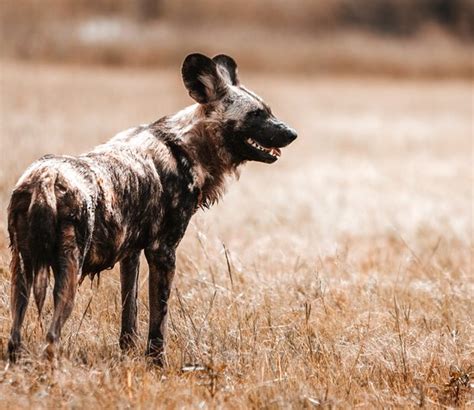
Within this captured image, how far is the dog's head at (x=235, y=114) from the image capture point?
529cm

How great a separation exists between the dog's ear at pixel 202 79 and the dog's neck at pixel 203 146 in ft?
0.31

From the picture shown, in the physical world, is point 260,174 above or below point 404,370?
above

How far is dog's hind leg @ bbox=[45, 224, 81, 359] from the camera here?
4.16 meters

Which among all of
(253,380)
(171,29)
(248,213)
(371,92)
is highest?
(171,29)

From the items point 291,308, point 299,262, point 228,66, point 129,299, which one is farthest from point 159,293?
point 299,262

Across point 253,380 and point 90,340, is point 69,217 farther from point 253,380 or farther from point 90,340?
point 253,380

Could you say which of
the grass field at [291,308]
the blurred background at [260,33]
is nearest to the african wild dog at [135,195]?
the grass field at [291,308]

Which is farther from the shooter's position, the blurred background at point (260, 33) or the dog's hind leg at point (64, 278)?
the blurred background at point (260, 33)

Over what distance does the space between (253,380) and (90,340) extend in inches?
37.5

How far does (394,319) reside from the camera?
6.02 metres

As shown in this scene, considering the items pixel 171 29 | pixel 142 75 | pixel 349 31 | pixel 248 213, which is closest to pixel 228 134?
pixel 248 213

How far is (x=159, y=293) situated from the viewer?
503 centimetres

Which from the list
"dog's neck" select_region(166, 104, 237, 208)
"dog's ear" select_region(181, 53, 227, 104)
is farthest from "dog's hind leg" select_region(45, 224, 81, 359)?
"dog's ear" select_region(181, 53, 227, 104)

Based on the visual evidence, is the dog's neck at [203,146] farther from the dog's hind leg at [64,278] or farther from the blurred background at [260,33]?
the blurred background at [260,33]
